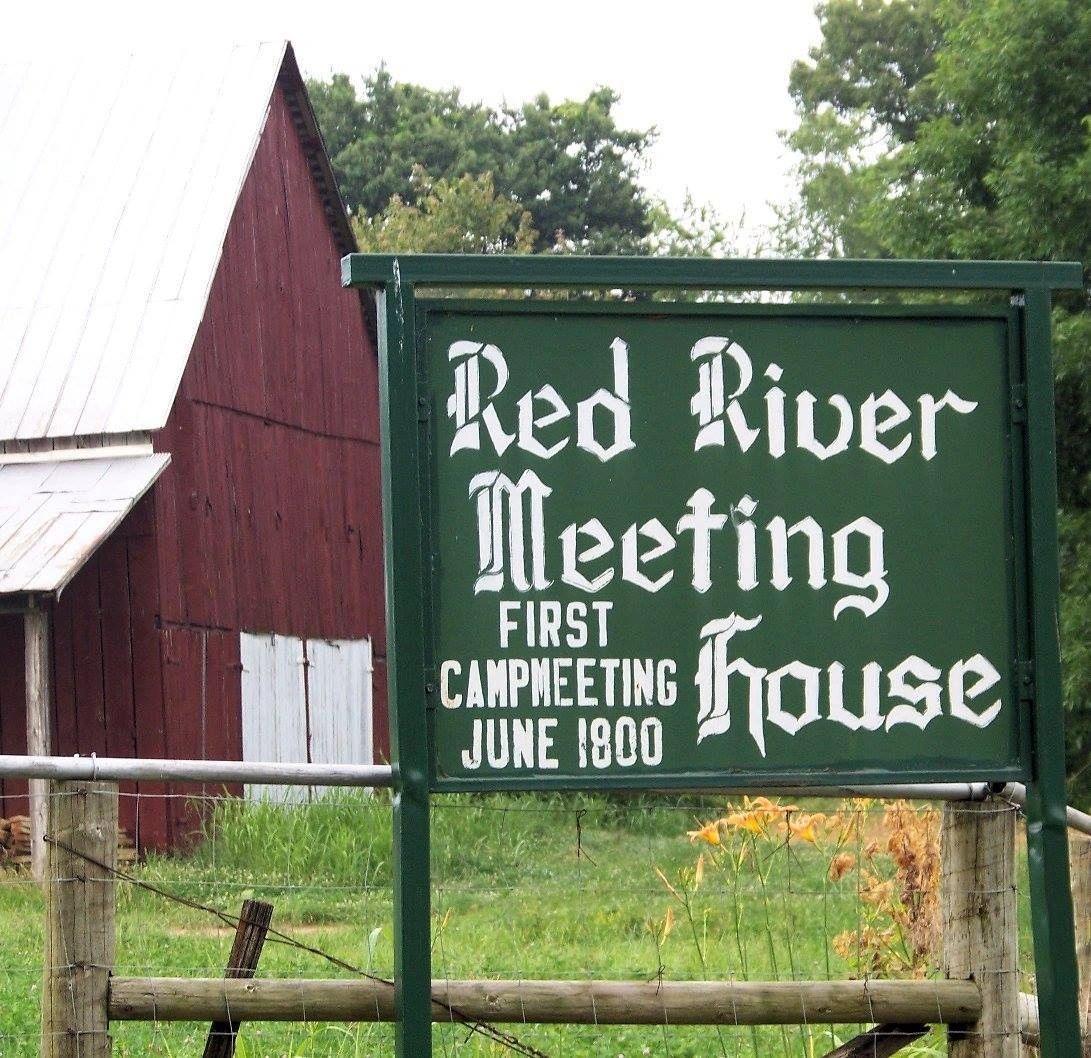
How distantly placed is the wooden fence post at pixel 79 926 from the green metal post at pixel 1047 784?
2.08m

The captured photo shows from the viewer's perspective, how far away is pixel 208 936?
32.7 feet

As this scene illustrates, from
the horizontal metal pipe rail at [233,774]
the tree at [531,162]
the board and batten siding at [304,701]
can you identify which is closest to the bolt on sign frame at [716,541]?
the horizontal metal pipe rail at [233,774]

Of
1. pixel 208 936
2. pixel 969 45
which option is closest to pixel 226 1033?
pixel 208 936

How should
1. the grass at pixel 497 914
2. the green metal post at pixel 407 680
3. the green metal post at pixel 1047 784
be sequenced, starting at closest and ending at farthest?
the green metal post at pixel 407 680, the green metal post at pixel 1047 784, the grass at pixel 497 914

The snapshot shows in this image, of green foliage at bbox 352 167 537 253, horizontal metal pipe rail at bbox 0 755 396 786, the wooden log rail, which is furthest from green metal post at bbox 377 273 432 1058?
green foliage at bbox 352 167 537 253

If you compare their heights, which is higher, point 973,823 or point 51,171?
point 51,171

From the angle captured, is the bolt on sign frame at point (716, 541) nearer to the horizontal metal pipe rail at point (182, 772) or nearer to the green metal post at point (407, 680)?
the green metal post at point (407, 680)

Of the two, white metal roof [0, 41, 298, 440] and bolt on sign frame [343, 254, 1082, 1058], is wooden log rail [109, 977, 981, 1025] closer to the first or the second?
bolt on sign frame [343, 254, 1082, 1058]

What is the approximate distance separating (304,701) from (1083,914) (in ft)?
42.1

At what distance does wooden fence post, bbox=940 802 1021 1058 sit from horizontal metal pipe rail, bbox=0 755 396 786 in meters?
1.43

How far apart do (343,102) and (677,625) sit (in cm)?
3917

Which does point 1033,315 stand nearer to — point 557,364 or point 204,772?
point 557,364

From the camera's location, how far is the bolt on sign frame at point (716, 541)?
3.73 metres

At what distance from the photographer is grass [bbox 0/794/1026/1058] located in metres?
5.99
